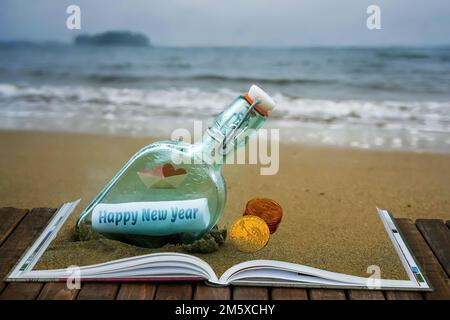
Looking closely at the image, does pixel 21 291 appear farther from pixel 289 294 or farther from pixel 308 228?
pixel 308 228

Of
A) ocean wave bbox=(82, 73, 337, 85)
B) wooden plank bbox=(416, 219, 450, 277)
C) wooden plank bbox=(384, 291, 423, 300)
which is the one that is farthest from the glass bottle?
ocean wave bbox=(82, 73, 337, 85)

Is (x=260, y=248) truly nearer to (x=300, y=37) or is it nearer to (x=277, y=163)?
(x=277, y=163)

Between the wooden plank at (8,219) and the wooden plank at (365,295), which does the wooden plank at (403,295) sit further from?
the wooden plank at (8,219)

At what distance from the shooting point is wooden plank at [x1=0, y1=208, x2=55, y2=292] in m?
1.48

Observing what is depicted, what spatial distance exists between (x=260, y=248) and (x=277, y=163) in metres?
1.27

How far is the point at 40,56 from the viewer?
6855 mm

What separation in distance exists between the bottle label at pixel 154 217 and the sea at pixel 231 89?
6.15 feet

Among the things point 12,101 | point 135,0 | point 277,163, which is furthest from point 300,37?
point 277,163

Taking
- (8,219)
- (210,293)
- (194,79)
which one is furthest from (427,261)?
(194,79)

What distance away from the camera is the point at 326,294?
1.36 m

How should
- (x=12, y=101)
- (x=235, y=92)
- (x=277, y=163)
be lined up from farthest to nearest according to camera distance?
(x=235, y=92) → (x=12, y=101) → (x=277, y=163)

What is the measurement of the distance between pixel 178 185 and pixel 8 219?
58cm

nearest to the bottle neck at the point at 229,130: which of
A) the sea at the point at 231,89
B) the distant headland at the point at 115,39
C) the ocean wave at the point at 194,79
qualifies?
the sea at the point at 231,89

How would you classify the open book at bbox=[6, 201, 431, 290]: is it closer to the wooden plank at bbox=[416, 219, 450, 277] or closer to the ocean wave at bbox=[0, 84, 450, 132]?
the wooden plank at bbox=[416, 219, 450, 277]
